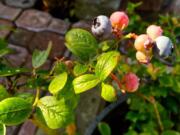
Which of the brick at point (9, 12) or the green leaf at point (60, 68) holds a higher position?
the brick at point (9, 12)

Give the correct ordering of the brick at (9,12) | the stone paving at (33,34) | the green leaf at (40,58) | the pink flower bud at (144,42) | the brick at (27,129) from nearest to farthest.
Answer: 1. the pink flower bud at (144,42)
2. the green leaf at (40,58)
3. the brick at (27,129)
4. the stone paving at (33,34)
5. the brick at (9,12)

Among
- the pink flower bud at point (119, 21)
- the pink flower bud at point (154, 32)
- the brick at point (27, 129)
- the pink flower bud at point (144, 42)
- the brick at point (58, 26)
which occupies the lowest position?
the brick at point (27, 129)

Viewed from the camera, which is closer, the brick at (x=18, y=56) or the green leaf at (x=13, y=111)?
the green leaf at (x=13, y=111)

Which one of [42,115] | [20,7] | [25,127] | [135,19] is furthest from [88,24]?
[42,115]

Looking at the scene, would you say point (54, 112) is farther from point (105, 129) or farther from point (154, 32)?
point (105, 129)

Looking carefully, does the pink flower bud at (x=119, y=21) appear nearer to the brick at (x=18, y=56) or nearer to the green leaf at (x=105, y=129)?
the green leaf at (x=105, y=129)

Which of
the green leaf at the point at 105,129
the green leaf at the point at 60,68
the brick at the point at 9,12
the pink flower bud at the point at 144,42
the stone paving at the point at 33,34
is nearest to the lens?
the pink flower bud at the point at 144,42

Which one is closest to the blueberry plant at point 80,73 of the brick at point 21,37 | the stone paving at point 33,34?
the stone paving at point 33,34

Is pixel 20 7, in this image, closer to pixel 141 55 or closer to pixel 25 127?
pixel 25 127
